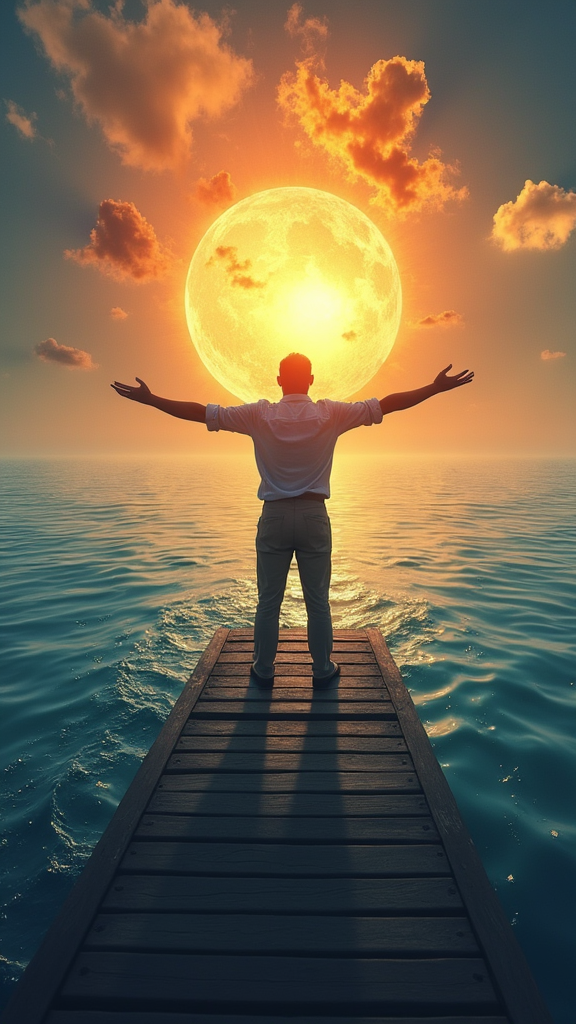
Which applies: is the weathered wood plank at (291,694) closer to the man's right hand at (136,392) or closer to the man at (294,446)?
the man at (294,446)

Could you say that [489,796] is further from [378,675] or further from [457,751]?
[378,675]

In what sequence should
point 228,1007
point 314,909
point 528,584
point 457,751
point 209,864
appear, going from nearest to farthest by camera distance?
1. point 228,1007
2. point 314,909
3. point 209,864
4. point 457,751
5. point 528,584

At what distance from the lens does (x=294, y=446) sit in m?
4.01

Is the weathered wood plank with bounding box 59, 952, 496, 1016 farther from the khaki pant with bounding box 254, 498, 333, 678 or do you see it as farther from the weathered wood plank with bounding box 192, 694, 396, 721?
A: the khaki pant with bounding box 254, 498, 333, 678

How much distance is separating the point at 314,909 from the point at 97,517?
21256mm

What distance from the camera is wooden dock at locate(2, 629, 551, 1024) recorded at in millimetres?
1950

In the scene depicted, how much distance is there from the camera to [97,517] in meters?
21.6

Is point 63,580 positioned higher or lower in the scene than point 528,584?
lower

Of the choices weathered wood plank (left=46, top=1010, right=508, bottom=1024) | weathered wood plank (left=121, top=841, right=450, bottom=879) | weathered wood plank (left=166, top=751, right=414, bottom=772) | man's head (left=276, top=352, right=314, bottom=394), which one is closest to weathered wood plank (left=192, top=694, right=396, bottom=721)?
weathered wood plank (left=166, top=751, right=414, bottom=772)

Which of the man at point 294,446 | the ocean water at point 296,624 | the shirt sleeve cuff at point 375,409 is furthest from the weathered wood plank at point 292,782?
the shirt sleeve cuff at point 375,409

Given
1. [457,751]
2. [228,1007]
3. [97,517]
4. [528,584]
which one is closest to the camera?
[228,1007]

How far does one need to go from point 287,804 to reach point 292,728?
0.97 m

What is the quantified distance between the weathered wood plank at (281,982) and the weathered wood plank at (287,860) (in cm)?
46

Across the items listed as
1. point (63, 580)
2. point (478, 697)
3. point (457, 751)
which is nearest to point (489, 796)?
point (457, 751)
